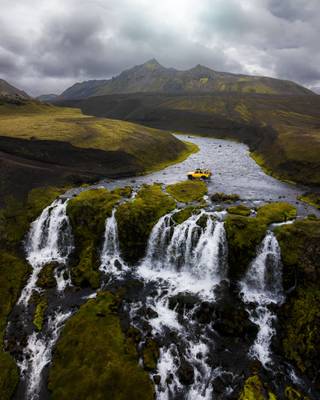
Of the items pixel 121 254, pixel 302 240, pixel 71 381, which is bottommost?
pixel 71 381

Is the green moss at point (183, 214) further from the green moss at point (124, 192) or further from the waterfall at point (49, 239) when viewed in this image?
the waterfall at point (49, 239)

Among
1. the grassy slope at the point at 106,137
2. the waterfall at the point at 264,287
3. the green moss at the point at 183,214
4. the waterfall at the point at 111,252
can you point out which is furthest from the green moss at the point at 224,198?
the grassy slope at the point at 106,137

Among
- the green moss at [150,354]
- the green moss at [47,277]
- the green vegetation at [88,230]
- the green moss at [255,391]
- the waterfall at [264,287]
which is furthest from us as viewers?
the green vegetation at [88,230]

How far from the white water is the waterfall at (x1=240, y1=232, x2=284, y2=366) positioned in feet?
70.0

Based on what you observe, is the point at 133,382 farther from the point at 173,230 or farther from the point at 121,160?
the point at 121,160

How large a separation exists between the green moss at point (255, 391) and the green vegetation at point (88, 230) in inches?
819

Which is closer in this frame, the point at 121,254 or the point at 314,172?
the point at 121,254

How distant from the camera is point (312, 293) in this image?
106 ft

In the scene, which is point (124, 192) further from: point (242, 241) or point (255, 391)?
point (255, 391)

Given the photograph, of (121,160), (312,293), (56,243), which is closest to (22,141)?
(121,160)

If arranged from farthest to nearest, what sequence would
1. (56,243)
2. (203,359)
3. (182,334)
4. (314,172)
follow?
(314,172)
(56,243)
(182,334)
(203,359)

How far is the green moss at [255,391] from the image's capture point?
83.7ft

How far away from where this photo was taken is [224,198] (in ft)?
179

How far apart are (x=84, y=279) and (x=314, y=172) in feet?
186
